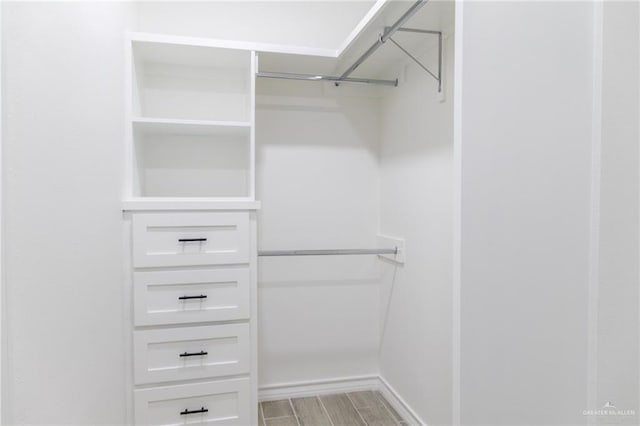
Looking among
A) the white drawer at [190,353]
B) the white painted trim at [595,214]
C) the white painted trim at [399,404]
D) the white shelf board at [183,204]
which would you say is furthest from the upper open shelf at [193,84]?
the white painted trim at [399,404]

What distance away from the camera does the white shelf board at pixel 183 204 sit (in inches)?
65.9

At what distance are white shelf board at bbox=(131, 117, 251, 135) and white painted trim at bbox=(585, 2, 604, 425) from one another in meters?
1.40

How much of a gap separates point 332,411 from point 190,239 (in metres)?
1.24

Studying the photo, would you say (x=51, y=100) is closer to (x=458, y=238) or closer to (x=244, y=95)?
(x=458, y=238)

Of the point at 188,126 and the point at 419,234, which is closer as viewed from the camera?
the point at 188,126

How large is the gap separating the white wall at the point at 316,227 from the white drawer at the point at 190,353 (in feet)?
1.70

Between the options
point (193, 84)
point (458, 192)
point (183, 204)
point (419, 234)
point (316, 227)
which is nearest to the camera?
point (458, 192)

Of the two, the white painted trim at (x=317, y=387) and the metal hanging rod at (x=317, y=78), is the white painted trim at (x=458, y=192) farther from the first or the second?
the white painted trim at (x=317, y=387)

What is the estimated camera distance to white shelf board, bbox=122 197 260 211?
1673 millimetres

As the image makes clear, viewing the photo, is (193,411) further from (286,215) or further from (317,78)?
(317,78)

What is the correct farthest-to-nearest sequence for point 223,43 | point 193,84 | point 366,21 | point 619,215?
point 193,84
point 223,43
point 366,21
point 619,215

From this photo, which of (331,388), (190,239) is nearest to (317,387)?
(331,388)

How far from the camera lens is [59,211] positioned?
0.95 m

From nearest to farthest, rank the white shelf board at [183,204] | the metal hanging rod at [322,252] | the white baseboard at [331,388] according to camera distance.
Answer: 1. the white shelf board at [183,204]
2. the metal hanging rod at [322,252]
3. the white baseboard at [331,388]
